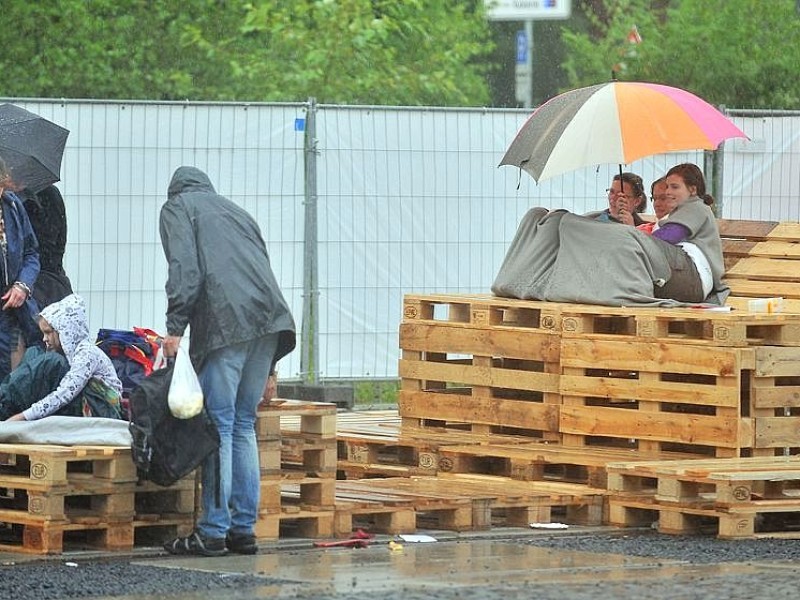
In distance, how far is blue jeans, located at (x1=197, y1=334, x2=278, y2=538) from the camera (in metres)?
9.88

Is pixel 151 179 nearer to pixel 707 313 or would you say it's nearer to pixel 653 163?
pixel 653 163

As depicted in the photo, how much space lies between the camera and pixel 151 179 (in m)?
16.2

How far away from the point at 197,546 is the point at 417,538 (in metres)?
1.29

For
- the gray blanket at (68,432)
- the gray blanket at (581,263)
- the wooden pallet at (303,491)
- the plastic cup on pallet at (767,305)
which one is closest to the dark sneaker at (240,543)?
the wooden pallet at (303,491)

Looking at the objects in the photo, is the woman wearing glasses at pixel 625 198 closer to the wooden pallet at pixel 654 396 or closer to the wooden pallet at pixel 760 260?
the wooden pallet at pixel 760 260

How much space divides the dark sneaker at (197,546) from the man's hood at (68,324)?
1161 millimetres

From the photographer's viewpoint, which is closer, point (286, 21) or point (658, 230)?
point (658, 230)

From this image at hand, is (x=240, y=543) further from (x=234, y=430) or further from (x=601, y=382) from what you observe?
(x=601, y=382)

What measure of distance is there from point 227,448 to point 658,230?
4.32 m

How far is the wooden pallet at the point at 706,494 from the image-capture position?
1073 cm

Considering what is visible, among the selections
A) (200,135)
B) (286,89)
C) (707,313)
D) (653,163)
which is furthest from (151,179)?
(286,89)

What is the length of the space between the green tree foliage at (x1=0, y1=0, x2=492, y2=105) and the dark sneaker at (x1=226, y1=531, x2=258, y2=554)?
1375 centimetres

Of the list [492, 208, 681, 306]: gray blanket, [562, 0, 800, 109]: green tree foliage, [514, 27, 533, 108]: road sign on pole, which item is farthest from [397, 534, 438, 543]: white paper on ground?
[514, 27, 533, 108]: road sign on pole

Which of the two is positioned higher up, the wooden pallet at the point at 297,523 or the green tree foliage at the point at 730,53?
the green tree foliage at the point at 730,53
